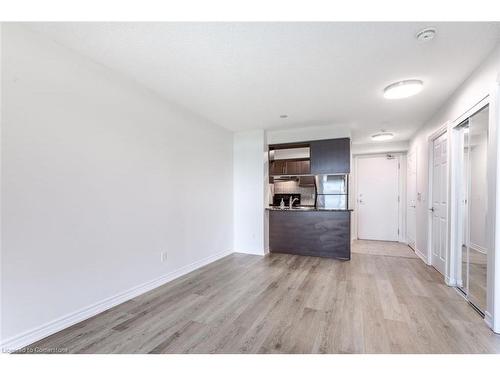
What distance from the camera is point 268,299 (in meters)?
2.66

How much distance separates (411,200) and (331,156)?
2420 millimetres

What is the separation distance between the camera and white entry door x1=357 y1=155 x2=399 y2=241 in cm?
596

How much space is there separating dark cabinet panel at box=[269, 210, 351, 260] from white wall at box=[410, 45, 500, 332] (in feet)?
4.60

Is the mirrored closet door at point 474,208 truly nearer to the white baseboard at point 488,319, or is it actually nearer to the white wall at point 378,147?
the white baseboard at point 488,319

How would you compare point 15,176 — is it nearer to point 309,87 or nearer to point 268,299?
point 268,299

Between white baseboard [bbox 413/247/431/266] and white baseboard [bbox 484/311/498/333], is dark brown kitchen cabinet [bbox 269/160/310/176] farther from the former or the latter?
white baseboard [bbox 484/311/498/333]

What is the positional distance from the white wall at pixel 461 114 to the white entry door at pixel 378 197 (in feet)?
4.75

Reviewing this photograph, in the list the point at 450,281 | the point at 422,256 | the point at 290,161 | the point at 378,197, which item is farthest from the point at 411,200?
the point at 290,161

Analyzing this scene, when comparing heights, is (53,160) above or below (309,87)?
below

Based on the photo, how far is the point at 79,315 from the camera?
84.3 inches

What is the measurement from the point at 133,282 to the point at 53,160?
1565mm

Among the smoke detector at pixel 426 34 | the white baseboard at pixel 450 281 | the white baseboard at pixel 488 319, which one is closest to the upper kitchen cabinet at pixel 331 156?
the white baseboard at pixel 450 281
